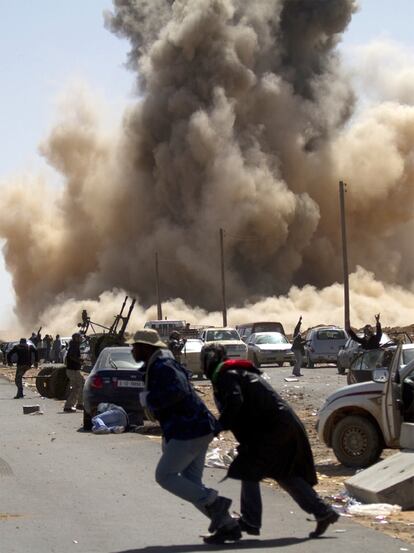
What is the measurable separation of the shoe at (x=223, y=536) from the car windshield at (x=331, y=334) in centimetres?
3279

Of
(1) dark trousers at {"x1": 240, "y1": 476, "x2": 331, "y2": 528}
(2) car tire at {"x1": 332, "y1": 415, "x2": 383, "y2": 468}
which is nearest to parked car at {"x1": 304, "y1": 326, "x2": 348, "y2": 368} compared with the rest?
(2) car tire at {"x1": 332, "y1": 415, "x2": 383, "y2": 468}

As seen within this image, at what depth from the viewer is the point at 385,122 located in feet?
246

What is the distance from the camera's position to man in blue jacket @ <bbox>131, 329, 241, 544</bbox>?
8383 millimetres

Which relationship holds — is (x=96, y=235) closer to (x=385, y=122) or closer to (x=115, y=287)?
(x=115, y=287)

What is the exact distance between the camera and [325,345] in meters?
41.2

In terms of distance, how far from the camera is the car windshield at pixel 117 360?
19141mm

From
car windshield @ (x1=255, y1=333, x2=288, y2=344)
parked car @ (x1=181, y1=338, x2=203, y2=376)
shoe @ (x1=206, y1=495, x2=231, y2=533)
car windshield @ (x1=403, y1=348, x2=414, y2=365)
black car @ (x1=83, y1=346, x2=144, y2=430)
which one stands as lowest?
shoe @ (x1=206, y1=495, x2=231, y2=533)

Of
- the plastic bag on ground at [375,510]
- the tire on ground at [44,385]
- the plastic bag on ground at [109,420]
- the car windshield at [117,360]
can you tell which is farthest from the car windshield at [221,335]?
the plastic bag on ground at [375,510]

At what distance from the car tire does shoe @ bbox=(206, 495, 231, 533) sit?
5.06 meters

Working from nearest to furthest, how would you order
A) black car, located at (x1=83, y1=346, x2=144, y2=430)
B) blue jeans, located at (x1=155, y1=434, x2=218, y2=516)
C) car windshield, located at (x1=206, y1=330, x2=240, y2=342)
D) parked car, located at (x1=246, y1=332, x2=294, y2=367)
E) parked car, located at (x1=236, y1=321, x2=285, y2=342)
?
blue jeans, located at (x1=155, y1=434, x2=218, y2=516)
black car, located at (x1=83, y1=346, x2=144, y2=430)
car windshield, located at (x1=206, y1=330, x2=240, y2=342)
parked car, located at (x1=246, y1=332, x2=294, y2=367)
parked car, located at (x1=236, y1=321, x2=285, y2=342)

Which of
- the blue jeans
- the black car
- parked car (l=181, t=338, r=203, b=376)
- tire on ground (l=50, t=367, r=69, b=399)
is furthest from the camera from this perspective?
parked car (l=181, t=338, r=203, b=376)

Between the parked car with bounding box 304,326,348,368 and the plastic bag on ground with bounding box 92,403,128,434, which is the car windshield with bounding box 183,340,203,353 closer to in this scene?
the parked car with bounding box 304,326,348,368

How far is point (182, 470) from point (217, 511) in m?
0.41

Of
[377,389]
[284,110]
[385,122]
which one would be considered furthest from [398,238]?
[377,389]
